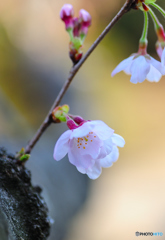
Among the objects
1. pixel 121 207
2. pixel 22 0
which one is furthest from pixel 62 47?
pixel 121 207

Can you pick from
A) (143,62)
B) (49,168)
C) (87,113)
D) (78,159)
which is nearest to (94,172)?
(78,159)

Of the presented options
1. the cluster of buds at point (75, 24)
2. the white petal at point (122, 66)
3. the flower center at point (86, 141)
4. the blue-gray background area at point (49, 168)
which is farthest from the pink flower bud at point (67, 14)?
the blue-gray background area at point (49, 168)

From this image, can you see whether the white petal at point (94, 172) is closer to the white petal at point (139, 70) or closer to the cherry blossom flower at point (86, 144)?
the cherry blossom flower at point (86, 144)

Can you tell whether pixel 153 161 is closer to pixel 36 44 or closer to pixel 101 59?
pixel 101 59

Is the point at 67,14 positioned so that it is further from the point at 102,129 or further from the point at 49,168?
the point at 49,168

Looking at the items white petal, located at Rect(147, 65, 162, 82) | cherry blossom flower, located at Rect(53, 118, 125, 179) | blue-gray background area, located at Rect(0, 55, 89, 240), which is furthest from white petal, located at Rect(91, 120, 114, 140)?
blue-gray background area, located at Rect(0, 55, 89, 240)

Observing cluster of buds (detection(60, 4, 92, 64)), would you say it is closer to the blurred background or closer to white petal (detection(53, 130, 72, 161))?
white petal (detection(53, 130, 72, 161))
